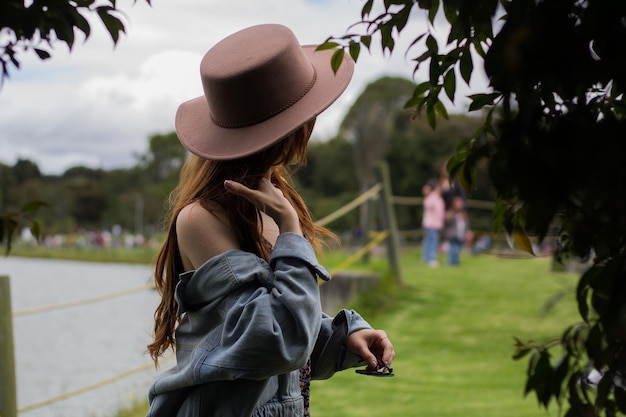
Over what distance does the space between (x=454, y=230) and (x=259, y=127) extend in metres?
8.71

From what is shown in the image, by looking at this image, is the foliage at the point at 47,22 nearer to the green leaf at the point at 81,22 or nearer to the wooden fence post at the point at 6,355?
the green leaf at the point at 81,22

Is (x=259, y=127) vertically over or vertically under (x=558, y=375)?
over

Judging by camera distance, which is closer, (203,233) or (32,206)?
(32,206)

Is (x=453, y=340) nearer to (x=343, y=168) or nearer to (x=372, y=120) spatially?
(x=372, y=120)

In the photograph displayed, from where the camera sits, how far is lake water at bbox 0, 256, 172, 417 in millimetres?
4172

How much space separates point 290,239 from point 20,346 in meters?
3.52

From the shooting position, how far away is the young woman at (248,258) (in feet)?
4.66

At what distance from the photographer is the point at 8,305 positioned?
10.6 feet

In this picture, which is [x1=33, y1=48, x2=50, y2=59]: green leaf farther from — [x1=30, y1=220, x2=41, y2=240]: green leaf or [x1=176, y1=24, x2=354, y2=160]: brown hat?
[x1=176, y1=24, x2=354, y2=160]: brown hat

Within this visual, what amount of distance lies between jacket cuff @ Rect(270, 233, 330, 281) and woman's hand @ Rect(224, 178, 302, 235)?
1.2 inches

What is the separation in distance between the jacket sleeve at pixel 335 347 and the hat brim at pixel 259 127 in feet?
1.42

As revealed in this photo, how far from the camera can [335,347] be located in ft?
5.62

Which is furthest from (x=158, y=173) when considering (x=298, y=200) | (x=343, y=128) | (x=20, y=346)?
(x=298, y=200)

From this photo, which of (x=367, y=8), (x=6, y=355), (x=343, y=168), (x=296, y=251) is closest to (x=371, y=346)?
(x=296, y=251)
